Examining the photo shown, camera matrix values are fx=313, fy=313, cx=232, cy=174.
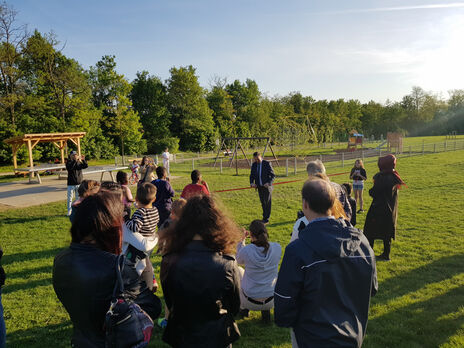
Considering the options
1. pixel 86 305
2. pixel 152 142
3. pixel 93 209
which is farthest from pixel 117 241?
pixel 152 142

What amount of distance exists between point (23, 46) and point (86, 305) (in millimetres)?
34018

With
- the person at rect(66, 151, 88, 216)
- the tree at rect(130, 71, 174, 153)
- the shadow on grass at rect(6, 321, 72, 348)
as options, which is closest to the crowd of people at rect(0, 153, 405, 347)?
the shadow on grass at rect(6, 321, 72, 348)

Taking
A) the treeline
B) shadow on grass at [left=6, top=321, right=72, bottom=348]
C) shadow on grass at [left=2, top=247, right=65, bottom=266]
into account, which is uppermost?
the treeline

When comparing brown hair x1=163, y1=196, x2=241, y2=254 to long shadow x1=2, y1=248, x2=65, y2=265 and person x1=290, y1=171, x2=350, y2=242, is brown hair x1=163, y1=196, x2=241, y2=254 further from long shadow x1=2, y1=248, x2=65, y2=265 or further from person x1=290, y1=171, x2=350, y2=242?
long shadow x1=2, y1=248, x2=65, y2=265

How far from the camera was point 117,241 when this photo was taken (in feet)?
6.86

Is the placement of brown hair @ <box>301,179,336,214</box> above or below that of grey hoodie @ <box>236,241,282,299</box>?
above

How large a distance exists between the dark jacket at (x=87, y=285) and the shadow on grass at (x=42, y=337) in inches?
88.6

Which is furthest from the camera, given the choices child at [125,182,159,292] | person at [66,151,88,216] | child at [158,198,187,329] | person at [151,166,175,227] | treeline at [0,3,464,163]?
treeline at [0,3,464,163]

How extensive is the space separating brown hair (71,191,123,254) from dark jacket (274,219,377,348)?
1126 mm

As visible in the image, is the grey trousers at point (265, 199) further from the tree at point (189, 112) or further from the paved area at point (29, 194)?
the tree at point (189, 112)

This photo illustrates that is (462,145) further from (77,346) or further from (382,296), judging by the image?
(77,346)

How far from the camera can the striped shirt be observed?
381 centimetres

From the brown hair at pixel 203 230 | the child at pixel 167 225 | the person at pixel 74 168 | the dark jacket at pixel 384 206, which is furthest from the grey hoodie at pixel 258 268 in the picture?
the person at pixel 74 168

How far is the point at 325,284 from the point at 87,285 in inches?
57.1
